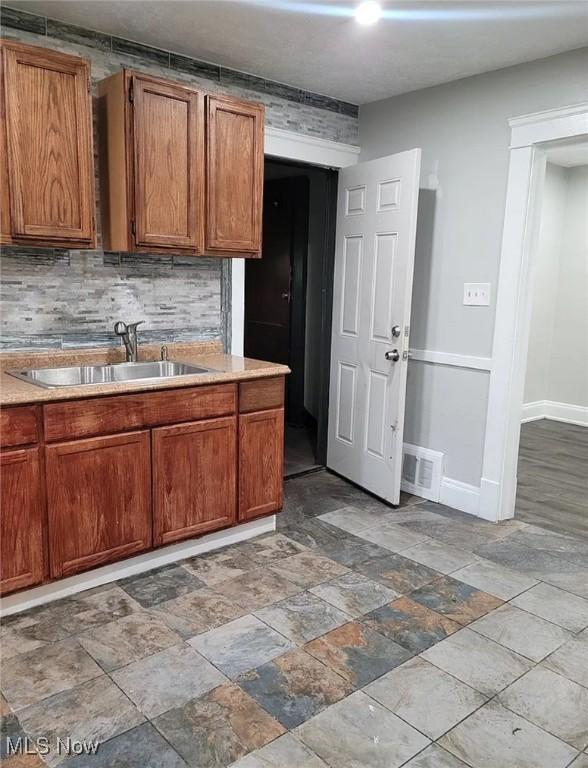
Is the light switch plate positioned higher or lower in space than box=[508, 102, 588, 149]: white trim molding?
lower

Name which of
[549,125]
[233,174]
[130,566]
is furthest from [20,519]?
[549,125]

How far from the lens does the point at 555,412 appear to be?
569 centimetres

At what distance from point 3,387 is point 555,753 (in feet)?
6.90

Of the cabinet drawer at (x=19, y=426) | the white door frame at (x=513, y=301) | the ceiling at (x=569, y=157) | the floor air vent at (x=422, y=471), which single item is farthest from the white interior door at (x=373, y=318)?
the ceiling at (x=569, y=157)

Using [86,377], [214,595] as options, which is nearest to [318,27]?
[86,377]

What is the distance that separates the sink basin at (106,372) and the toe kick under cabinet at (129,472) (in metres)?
0.22

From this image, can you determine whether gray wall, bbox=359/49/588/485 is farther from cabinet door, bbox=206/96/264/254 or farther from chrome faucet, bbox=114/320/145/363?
chrome faucet, bbox=114/320/145/363

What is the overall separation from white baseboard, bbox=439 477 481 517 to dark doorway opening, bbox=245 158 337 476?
1.19m

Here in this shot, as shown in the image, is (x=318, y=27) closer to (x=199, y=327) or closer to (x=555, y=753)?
(x=199, y=327)

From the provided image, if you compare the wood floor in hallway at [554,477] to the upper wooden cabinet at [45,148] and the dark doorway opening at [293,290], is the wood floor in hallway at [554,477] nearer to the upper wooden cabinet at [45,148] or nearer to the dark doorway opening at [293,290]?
the dark doorway opening at [293,290]

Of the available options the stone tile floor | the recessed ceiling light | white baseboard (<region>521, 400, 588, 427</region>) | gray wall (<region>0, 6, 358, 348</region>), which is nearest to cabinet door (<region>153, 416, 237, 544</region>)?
the stone tile floor

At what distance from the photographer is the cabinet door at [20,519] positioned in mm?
2082

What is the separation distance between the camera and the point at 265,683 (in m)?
1.87

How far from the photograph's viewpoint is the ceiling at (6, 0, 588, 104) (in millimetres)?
2303
